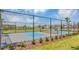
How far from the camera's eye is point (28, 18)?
11.0 feet

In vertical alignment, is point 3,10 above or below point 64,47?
above

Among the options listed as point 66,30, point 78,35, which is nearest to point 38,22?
point 66,30

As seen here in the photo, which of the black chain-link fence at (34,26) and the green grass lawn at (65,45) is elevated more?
the black chain-link fence at (34,26)

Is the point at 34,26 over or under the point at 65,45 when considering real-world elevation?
over

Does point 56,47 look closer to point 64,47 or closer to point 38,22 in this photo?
point 64,47

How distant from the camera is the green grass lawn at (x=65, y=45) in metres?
3.34

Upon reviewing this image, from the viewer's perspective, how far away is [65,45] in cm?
335

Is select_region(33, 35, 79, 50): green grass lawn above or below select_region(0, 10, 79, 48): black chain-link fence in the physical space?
below

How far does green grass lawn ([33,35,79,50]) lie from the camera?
334 centimetres

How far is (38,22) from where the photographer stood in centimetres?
337
